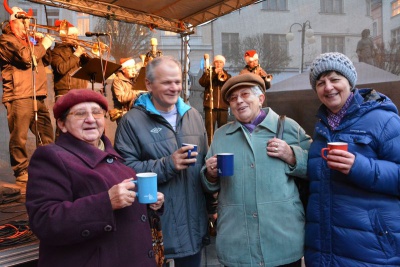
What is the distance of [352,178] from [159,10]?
5.36m

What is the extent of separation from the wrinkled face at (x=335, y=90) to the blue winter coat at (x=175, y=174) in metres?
0.85

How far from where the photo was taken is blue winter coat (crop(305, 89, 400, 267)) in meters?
1.59

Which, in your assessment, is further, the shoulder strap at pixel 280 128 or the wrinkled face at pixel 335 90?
the shoulder strap at pixel 280 128

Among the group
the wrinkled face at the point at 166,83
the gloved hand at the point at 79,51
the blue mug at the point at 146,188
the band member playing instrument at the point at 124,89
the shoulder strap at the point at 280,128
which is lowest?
the blue mug at the point at 146,188

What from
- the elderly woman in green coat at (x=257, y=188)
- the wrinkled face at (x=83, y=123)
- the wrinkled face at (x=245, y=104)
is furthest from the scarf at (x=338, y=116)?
the wrinkled face at (x=83, y=123)

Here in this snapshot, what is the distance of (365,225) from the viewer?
5.27 feet

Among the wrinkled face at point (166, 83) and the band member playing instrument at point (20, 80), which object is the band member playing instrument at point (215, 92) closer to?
the band member playing instrument at point (20, 80)

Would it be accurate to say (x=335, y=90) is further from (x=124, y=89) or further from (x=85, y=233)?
(x=124, y=89)

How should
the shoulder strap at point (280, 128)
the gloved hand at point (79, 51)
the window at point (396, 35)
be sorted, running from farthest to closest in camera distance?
the window at point (396, 35)
the gloved hand at point (79, 51)
the shoulder strap at point (280, 128)

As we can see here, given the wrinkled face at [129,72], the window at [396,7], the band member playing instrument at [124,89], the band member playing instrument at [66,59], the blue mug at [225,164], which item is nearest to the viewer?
the blue mug at [225,164]

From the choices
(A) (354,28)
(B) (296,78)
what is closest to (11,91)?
(B) (296,78)

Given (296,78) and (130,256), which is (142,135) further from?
(296,78)

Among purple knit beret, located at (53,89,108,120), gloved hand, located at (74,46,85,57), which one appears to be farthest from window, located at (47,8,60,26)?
purple knit beret, located at (53,89,108,120)

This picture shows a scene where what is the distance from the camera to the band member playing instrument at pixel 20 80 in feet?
13.9
